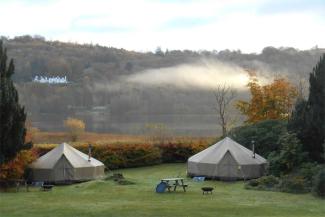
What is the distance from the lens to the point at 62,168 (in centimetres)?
3341

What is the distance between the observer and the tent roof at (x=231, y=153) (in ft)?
110

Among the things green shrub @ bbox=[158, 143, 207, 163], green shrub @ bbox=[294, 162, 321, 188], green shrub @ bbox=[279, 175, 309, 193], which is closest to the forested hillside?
green shrub @ bbox=[158, 143, 207, 163]

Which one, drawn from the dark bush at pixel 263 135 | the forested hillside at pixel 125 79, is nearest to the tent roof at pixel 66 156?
the dark bush at pixel 263 135

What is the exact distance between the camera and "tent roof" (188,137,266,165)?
110 ft

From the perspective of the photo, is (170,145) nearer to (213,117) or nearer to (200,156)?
(200,156)

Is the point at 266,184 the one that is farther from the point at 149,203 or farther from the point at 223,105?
the point at 223,105

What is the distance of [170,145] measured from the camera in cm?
4500

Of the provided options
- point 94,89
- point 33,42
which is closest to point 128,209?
point 94,89

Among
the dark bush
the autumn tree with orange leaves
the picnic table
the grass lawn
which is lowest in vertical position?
the grass lawn

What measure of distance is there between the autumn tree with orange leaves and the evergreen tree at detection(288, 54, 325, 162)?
17.5 m

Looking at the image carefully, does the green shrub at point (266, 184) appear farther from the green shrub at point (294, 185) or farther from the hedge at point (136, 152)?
the hedge at point (136, 152)

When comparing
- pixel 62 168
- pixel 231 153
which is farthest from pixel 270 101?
pixel 62 168

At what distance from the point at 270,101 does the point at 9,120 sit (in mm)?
27864

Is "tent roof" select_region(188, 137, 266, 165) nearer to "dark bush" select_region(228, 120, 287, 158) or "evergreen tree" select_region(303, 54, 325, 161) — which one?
"dark bush" select_region(228, 120, 287, 158)
